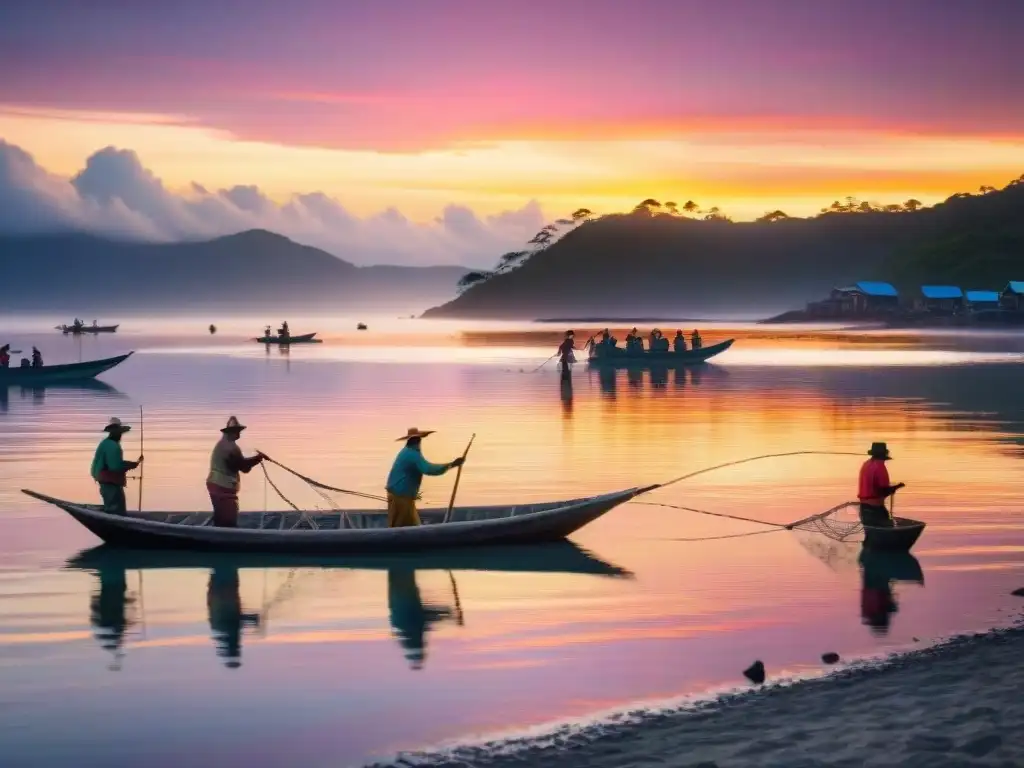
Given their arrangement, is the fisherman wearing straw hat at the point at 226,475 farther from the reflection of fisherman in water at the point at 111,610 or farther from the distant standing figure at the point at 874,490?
the distant standing figure at the point at 874,490

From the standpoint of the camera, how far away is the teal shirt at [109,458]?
20.2 metres

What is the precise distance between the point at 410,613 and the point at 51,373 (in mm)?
52724

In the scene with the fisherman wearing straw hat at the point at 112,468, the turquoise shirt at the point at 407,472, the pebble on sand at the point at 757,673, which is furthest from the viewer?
the fisherman wearing straw hat at the point at 112,468

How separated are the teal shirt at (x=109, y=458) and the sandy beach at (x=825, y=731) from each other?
10550 mm

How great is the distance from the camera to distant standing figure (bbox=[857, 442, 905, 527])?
63.9 feet


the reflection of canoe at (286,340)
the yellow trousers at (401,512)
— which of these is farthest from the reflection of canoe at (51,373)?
the reflection of canoe at (286,340)

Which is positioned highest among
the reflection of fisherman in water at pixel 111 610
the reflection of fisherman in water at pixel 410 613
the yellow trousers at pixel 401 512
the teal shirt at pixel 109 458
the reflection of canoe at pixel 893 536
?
the teal shirt at pixel 109 458

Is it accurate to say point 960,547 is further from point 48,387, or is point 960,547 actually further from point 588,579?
point 48,387

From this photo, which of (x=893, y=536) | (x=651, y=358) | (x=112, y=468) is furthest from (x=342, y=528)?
(x=651, y=358)

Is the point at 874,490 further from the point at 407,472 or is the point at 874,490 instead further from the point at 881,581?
the point at 407,472

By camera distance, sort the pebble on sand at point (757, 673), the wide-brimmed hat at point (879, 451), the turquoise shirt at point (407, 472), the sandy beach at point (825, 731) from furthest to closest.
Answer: the turquoise shirt at point (407, 472) < the wide-brimmed hat at point (879, 451) < the pebble on sand at point (757, 673) < the sandy beach at point (825, 731)

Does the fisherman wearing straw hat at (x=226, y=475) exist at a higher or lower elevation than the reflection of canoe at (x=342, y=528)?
higher

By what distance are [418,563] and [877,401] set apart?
107 feet

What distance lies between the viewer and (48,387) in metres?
63.6
